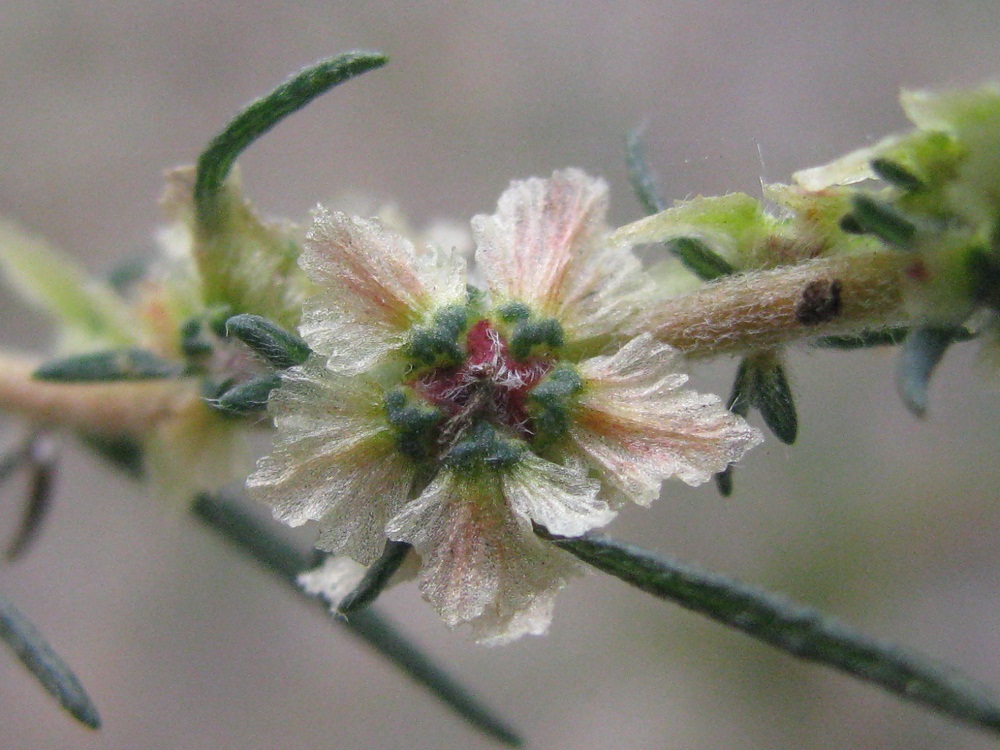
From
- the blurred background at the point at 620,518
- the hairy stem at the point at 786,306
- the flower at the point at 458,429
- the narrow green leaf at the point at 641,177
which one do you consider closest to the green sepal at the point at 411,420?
the flower at the point at 458,429

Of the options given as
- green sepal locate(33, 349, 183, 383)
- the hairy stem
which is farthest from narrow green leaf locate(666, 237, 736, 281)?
green sepal locate(33, 349, 183, 383)

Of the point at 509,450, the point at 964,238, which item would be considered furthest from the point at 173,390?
the point at 964,238

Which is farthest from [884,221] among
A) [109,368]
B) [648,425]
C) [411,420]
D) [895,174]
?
[109,368]

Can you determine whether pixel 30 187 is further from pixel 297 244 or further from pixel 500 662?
pixel 297 244

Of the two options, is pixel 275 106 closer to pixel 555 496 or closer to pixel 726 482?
pixel 555 496

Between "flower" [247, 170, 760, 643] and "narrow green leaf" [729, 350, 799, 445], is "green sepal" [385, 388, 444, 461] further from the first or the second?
"narrow green leaf" [729, 350, 799, 445]

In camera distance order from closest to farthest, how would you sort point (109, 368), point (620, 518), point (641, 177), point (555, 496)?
1. point (555, 496)
2. point (641, 177)
3. point (109, 368)
4. point (620, 518)
